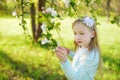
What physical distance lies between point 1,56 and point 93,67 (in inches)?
194

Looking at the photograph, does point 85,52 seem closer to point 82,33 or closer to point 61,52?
point 82,33

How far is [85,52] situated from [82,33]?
9.8 inches

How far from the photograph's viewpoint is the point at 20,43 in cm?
1008

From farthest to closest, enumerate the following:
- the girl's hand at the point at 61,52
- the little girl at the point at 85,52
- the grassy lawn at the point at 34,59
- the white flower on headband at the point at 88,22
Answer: the grassy lawn at the point at 34,59 → the white flower on headband at the point at 88,22 → the little girl at the point at 85,52 → the girl's hand at the point at 61,52

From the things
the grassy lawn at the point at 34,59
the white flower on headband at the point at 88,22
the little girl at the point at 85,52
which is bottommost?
the grassy lawn at the point at 34,59

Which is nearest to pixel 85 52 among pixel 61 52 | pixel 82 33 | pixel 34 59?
pixel 82 33

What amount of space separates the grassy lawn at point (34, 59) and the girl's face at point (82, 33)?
1.35 metres

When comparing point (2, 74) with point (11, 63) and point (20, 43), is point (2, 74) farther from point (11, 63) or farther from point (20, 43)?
point (20, 43)

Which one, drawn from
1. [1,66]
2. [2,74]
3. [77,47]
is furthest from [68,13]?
[1,66]

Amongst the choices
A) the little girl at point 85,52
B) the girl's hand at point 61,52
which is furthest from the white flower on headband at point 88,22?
the girl's hand at point 61,52

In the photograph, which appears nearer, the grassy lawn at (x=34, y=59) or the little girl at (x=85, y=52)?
the little girl at (x=85, y=52)

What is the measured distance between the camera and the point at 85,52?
3.72 meters

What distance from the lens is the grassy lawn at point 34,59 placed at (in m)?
6.98

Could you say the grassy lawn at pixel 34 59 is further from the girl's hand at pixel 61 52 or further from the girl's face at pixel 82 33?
the girl's hand at pixel 61 52
